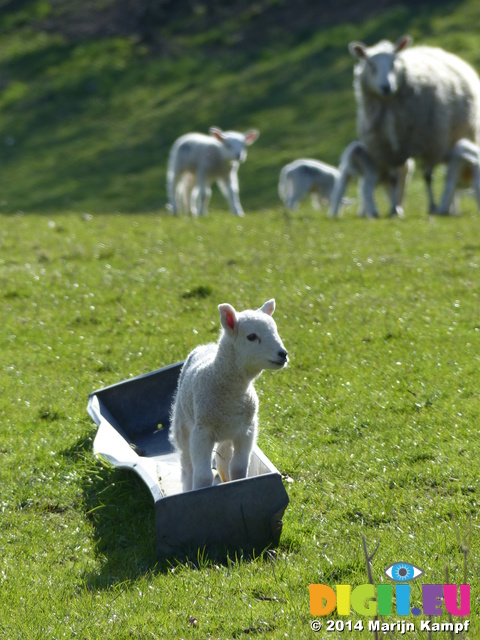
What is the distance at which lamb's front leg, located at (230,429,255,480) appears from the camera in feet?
19.2

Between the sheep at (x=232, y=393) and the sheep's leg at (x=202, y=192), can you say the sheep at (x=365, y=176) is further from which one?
the sheep at (x=232, y=393)

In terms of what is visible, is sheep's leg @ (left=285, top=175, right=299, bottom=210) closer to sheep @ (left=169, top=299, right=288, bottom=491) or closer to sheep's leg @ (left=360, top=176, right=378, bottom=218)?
sheep's leg @ (left=360, top=176, right=378, bottom=218)

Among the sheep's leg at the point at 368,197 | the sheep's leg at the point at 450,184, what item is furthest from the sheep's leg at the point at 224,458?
the sheep's leg at the point at 450,184

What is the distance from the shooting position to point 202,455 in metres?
5.80

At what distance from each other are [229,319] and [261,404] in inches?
88.5

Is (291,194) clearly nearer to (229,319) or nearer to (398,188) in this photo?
(398,188)

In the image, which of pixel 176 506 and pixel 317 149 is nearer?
pixel 176 506

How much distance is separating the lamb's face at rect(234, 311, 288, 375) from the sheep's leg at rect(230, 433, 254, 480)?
0.41 meters

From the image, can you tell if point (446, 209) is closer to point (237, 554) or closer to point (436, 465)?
point (436, 465)

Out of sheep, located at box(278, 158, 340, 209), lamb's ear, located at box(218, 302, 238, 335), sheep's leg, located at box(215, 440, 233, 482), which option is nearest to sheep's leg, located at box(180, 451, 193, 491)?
sheep's leg, located at box(215, 440, 233, 482)

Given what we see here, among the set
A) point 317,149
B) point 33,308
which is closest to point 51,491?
point 33,308

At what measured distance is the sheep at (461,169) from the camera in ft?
52.1

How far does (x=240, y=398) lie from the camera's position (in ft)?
19.3

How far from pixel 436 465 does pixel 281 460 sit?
1079mm
